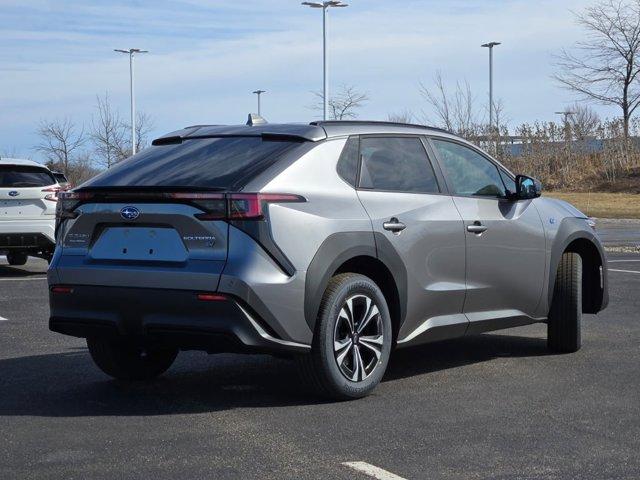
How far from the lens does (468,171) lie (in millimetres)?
8234

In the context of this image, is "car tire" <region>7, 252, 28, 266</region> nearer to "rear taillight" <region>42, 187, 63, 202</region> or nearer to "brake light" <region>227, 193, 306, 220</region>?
"rear taillight" <region>42, 187, 63, 202</region>

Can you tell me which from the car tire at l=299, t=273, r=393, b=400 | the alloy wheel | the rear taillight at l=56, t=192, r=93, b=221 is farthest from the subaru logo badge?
the alloy wheel

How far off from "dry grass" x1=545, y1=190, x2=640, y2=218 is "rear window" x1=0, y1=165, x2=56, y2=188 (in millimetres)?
20837

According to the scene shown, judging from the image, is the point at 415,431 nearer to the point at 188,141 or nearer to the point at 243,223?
the point at 243,223

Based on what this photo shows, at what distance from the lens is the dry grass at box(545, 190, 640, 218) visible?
35.3 meters

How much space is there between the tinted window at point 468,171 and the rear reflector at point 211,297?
2.20 m

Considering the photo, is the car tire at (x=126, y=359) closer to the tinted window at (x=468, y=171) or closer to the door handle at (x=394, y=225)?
the door handle at (x=394, y=225)

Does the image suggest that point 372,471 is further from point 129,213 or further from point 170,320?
point 129,213

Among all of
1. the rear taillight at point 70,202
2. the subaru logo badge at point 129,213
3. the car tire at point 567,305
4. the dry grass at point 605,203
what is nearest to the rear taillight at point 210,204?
the subaru logo badge at point 129,213

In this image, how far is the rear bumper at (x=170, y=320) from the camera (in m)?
6.44

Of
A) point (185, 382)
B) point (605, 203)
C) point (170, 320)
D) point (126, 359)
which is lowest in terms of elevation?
point (185, 382)

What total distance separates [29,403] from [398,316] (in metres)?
2.25

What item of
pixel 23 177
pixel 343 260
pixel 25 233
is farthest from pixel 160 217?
pixel 23 177

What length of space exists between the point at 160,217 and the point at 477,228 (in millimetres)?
2325
